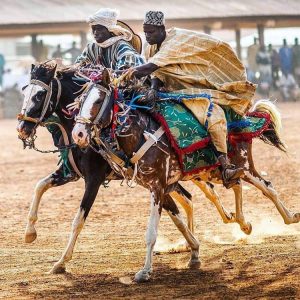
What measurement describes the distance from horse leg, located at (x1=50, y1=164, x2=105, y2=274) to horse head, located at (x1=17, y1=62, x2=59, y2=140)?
65cm

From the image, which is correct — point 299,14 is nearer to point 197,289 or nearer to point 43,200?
point 43,200

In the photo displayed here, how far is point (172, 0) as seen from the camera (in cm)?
3775

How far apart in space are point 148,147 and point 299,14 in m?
28.8

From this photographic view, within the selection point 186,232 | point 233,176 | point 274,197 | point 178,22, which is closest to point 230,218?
point 274,197

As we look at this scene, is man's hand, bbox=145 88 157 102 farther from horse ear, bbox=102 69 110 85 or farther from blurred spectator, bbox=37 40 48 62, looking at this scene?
blurred spectator, bbox=37 40 48 62

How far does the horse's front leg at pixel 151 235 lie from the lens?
27.0ft

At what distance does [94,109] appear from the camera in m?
8.23

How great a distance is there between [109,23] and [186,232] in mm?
2091

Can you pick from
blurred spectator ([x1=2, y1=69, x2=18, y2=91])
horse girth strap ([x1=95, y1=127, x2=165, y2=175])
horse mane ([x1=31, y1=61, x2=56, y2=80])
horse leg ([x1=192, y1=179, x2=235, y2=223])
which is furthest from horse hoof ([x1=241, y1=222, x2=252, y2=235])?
blurred spectator ([x1=2, y1=69, x2=18, y2=91])

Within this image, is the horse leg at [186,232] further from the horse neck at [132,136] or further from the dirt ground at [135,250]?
the horse neck at [132,136]

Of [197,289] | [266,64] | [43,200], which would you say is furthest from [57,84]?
[266,64]

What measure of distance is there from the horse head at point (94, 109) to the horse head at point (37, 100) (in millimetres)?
756

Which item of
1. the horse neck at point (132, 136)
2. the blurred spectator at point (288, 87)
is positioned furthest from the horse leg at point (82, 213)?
the blurred spectator at point (288, 87)

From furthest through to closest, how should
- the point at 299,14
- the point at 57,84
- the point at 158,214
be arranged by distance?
1. the point at 299,14
2. the point at 57,84
3. the point at 158,214
